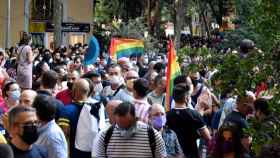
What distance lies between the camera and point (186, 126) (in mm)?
A: 8609

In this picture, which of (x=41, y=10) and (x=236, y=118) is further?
(x=41, y=10)

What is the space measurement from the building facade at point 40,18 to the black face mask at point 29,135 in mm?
33745

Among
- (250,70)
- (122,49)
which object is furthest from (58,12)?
(250,70)

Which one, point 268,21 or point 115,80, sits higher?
point 268,21

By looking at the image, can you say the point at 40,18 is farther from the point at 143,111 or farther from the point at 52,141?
the point at 52,141

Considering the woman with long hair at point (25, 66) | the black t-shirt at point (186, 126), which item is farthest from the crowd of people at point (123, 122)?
the woman with long hair at point (25, 66)

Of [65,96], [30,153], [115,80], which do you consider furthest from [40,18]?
[30,153]

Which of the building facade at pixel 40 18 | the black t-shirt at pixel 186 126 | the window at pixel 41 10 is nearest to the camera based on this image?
the black t-shirt at pixel 186 126

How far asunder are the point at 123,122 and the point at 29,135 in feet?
5.13

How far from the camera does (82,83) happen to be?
8883mm

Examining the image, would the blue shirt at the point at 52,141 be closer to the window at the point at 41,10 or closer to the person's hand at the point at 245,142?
the person's hand at the point at 245,142

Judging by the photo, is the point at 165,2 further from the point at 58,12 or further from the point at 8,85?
the point at 8,85

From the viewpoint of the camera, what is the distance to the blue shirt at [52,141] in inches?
273

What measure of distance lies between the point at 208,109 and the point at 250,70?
5506 mm
